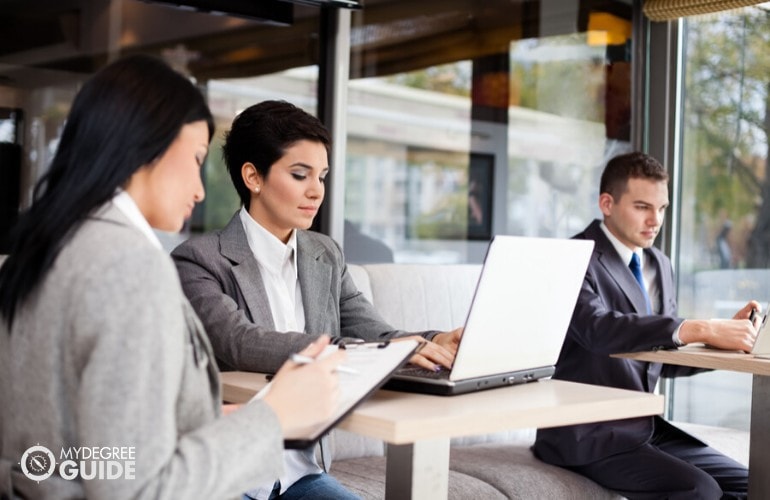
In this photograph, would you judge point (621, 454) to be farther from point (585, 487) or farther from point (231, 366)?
point (231, 366)

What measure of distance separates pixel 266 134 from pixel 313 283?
1.23 feet

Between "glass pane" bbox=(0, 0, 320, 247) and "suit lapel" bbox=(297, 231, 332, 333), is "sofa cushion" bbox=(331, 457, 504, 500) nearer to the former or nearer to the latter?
"suit lapel" bbox=(297, 231, 332, 333)

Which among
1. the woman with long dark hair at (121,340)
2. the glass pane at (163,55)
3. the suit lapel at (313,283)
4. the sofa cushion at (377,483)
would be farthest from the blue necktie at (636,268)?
the woman with long dark hair at (121,340)

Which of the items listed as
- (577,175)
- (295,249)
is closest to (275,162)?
(295,249)

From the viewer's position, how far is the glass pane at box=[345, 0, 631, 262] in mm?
3846

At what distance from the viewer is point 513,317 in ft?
5.97

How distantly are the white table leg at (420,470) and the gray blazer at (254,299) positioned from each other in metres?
0.31

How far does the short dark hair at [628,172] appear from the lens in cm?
315

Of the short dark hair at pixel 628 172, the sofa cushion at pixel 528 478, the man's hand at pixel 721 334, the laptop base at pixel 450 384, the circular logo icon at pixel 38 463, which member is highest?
the short dark hair at pixel 628 172

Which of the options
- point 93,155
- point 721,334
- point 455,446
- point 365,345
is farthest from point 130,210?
point 455,446

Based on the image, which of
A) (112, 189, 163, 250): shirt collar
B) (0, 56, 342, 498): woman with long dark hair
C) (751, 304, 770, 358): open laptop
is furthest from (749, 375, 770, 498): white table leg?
(112, 189, 163, 250): shirt collar

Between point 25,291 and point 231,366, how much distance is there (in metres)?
0.80

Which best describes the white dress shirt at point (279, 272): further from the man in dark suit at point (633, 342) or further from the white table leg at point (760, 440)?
the white table leg at point (760, 440)

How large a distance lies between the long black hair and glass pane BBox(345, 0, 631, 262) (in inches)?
95.0
